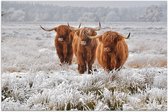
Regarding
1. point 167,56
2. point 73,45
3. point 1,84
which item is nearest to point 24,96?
point 1,84

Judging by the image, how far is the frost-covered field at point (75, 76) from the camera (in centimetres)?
588

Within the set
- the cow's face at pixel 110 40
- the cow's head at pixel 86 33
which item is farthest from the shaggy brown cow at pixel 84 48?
the cow's face at pixel 110 40

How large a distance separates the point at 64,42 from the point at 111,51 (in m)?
0.59

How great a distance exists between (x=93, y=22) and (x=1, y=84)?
1213 millimetres

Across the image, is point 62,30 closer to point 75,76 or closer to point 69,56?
point 69,56

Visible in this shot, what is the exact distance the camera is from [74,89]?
6.01 m

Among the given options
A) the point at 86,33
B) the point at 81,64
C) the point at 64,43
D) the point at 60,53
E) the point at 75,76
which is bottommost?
the point at 75,76

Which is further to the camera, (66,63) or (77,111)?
(66,63)

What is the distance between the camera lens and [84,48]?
6152mm

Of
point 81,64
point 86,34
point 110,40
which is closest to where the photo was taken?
point 110,40

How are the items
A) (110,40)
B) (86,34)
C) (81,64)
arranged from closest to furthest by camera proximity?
(110,40) < (86,34) < (81,64)

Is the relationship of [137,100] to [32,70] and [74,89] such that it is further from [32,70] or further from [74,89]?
[32,70]

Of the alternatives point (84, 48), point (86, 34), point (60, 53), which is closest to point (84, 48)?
point (84, 48)

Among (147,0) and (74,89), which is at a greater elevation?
(147,0)
